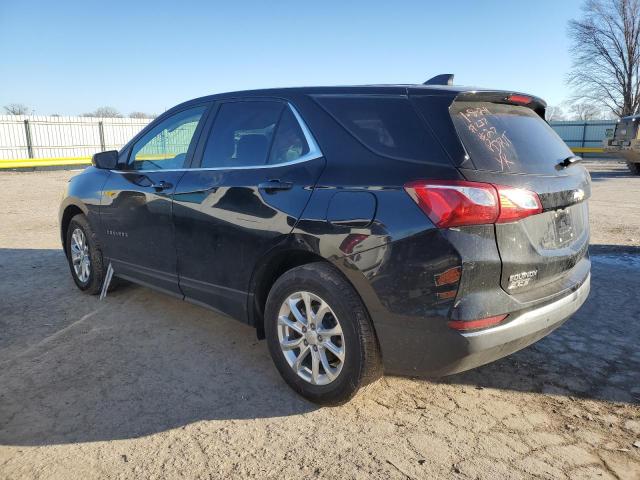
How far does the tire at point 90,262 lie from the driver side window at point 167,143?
0.93 metres

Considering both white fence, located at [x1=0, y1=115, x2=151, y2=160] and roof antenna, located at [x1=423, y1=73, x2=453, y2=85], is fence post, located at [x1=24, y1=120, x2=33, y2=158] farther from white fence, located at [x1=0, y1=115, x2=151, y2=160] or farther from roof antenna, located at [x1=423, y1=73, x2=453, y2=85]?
roof antenna, located at [x1=423, y1=73, x2=453, y2=85]

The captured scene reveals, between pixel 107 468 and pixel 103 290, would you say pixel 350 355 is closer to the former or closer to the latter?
pixel 107 468

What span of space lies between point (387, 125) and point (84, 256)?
359cm

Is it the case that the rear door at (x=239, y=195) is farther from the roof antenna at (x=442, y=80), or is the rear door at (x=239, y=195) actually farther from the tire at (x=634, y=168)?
the tire at (x=634, y=168)

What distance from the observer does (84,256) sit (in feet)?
16.4

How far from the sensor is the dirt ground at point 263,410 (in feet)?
8.12

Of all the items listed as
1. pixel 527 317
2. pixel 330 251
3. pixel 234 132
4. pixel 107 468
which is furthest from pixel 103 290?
pixel 527 317

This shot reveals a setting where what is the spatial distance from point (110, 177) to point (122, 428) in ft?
8.40

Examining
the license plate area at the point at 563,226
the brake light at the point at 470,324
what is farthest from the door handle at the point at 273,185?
the license plate area at the point at 563,226

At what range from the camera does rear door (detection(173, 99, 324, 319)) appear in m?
→ 3.05

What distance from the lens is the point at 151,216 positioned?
13.2 ft

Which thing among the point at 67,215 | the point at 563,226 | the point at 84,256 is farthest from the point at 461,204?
the point at 67,215

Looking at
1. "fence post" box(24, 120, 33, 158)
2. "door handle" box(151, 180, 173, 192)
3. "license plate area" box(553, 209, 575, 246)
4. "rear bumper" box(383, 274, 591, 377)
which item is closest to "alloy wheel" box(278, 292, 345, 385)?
"rear bumper" box(383, 274, 591, 377)

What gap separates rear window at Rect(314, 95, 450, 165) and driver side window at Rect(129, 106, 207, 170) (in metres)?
1.38
